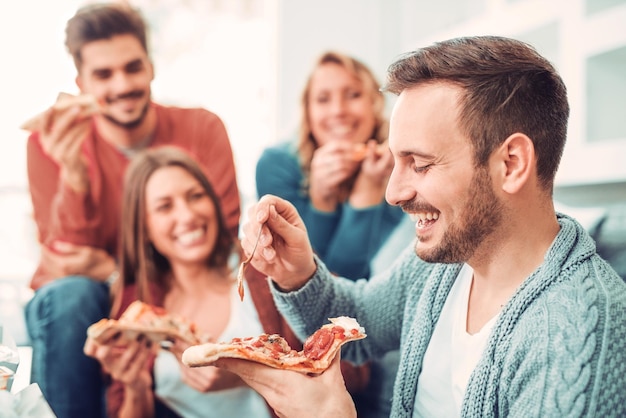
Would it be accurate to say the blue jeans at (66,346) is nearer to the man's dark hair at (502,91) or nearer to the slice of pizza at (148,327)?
the slice of pizza at (148,327)

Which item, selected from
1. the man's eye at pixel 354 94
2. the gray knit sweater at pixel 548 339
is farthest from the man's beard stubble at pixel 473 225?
the man's eye at pixel 354 94

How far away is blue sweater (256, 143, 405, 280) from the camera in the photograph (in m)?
1.97

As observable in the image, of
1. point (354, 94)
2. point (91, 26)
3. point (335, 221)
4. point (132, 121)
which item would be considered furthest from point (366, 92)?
point (91, 26)

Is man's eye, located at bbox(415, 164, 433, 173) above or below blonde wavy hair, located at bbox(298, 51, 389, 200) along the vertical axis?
below

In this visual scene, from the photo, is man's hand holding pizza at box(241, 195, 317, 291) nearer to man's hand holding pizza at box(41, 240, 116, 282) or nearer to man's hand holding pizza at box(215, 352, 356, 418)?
man's hand holding pizza at box(215, 352, 356, 418)

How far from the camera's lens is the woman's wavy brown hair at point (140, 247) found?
197cm

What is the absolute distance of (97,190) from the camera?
6.51ft

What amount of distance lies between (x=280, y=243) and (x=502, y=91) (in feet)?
1.72

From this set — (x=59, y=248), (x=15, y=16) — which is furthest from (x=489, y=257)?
(x=15, y=16)

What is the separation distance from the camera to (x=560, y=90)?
3.62 ft

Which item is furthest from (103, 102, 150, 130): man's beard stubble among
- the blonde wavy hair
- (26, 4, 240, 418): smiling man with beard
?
the blonde wavy hair

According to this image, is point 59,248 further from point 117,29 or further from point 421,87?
point 421,87

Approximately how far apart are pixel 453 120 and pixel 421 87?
0.08 meters

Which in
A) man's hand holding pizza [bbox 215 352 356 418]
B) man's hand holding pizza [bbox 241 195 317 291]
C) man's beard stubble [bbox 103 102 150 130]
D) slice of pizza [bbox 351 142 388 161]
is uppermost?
man's beard stubble [bbox 103 102 150 130]
